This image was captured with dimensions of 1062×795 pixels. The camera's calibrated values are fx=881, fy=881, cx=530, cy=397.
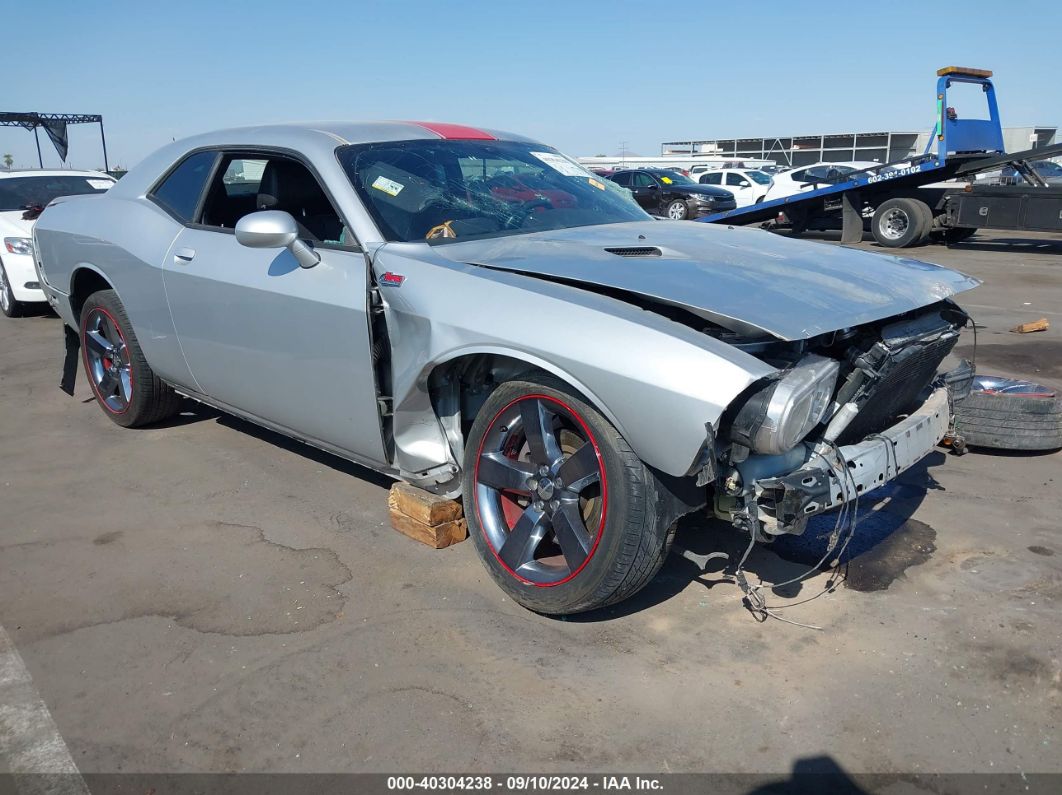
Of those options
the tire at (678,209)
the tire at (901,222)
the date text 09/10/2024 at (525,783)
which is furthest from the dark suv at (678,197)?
the date text 09/10/2024 at (525,783)

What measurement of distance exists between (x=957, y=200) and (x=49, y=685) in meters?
15.5

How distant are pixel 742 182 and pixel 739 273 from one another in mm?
22189

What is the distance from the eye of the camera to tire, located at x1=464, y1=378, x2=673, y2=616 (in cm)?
271

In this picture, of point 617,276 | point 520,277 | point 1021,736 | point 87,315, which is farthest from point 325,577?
point 87,315

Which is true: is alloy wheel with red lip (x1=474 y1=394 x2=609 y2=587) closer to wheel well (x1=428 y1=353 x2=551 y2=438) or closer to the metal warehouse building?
wheel well (x1=428 y1=353 x2=551 y2=438)

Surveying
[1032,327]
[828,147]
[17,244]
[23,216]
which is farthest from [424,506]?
[828,147]

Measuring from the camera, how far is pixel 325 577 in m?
3.42

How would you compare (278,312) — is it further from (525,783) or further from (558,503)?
(525,783)

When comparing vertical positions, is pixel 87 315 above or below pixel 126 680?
above

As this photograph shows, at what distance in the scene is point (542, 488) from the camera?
9.82 feet

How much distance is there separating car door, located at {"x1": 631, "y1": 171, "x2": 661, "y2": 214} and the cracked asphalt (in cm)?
1760

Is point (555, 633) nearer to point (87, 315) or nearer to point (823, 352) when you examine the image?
point (823, 352)

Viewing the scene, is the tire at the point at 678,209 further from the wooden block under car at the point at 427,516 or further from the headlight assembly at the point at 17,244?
the wooden block under car at the point at 427,516

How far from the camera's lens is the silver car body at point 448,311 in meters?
2.60
